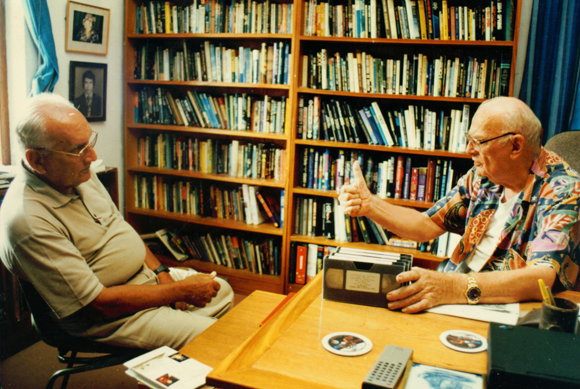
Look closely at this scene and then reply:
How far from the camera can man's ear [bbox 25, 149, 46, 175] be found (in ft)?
4.75

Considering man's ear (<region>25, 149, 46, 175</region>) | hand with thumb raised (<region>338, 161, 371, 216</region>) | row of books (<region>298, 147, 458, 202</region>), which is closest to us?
man's ear (<region>25, 149, 46, 175</region>)

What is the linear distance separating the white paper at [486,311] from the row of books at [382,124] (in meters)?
1.68

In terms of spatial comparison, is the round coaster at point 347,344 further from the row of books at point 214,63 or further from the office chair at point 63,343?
the row of books at point 214,63

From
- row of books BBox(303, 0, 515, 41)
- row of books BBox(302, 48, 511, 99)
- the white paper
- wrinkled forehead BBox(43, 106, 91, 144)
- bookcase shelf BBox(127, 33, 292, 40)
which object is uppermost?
row of books BBox(303, 0, 515, 41)

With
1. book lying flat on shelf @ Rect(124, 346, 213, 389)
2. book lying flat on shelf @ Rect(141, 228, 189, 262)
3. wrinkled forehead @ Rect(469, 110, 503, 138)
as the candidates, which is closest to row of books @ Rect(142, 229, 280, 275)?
book lying flat on shelf @ Rect(141, 228, 189, 262)

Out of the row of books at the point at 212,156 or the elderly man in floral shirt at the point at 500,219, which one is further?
the row of books at the point at 212,156

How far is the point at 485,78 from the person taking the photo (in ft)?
8.63

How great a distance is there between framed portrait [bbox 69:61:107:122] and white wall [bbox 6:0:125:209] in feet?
0.13

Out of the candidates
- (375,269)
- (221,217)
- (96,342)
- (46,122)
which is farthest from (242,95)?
(375,269)

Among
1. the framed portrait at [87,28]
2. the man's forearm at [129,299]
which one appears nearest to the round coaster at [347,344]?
the man's forearm at [129,299]

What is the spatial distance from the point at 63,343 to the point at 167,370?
608mm

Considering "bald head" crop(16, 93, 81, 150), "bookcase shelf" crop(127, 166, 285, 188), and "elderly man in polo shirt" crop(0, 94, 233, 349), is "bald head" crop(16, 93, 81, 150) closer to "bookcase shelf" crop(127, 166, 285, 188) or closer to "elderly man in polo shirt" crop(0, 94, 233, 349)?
"elderly man in polo shirt" crop(0, 94, 233, 349)

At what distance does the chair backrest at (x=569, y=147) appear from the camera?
1940 mm

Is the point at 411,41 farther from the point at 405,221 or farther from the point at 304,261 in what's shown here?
the point at 304,261
